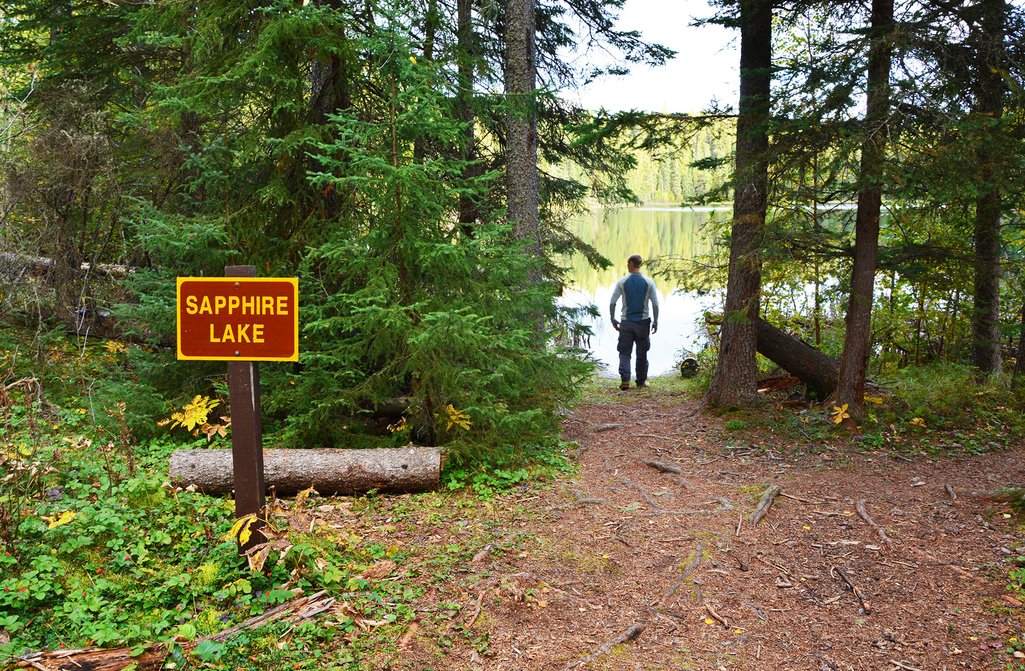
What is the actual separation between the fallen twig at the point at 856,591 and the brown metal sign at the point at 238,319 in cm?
388

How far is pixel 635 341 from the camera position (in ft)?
37.7

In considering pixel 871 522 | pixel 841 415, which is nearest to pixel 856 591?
pixel 871 522

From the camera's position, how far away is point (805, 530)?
16.9ft

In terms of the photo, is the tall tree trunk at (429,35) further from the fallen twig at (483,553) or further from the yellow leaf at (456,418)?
the fallen twig at (483,553)

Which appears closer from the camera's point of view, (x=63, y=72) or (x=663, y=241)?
(x=63, y=72)

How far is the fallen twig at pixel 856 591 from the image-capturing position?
13.4ft

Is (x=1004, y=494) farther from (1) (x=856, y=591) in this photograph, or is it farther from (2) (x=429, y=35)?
(2) (x=429, y=35)

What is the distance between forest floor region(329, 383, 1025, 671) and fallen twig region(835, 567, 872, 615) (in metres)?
0.01

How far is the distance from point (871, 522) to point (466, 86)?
602cm

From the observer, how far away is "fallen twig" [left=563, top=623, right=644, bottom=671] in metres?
3.60

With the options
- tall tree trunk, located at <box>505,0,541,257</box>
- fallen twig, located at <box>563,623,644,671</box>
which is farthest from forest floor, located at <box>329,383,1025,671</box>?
tall tree trunk, located at <box>505,0,541,257</box>

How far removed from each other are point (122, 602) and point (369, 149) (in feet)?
13.6

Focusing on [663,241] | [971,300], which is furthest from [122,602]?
[663,241]

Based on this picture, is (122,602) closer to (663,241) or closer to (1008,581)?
(1008,581)
